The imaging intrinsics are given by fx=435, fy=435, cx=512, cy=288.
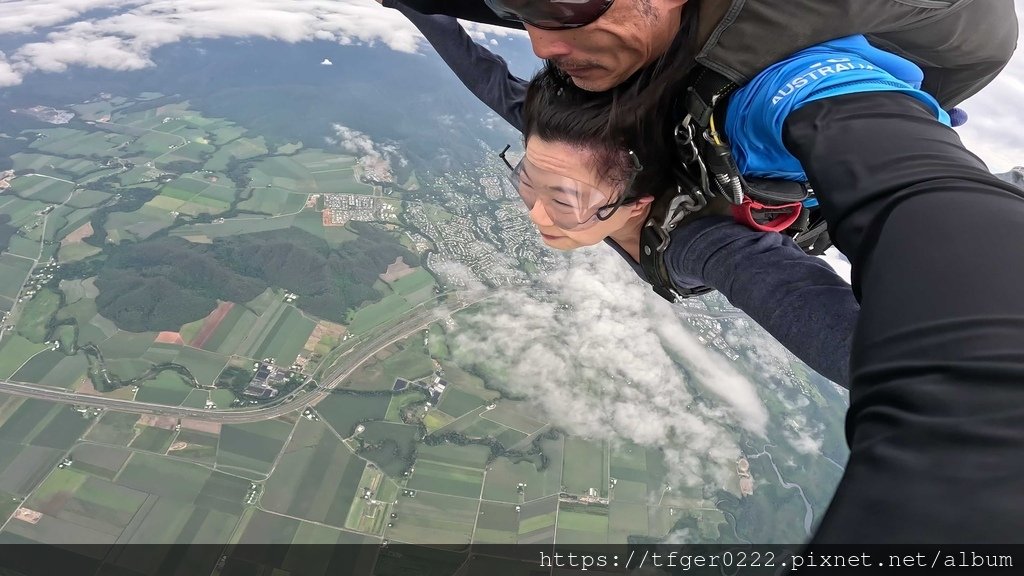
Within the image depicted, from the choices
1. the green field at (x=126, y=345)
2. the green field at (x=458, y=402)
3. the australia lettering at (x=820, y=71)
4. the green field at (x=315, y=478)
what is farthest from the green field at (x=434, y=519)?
the australia lettering at (x=820, y=71)

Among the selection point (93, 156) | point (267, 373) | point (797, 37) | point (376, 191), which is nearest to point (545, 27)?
point (797, 37)

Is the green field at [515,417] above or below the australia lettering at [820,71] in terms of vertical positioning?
below

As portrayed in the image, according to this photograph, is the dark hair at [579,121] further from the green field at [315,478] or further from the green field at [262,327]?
the green field at [262,327]

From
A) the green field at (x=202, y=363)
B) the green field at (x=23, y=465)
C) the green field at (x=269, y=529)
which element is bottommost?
the green field at (x=23, y=465)

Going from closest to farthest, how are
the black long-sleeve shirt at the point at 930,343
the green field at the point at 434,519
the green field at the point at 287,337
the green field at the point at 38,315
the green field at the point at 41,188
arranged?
the black long-sleeve shirt at the point at 930,343 → the green field at the point at 434,519 → the green field at the point at 38,315 → the green field at the point at 287,337 → the green field at the point at 41,188

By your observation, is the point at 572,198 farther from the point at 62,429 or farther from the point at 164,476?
the point at 62,429

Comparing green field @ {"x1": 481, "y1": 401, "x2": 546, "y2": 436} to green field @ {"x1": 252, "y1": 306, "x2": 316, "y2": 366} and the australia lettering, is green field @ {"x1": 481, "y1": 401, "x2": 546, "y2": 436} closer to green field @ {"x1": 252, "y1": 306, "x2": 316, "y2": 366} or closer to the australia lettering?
green field @ {"x1": 252, "y1": 306, "x2": 316, "y2": 366}

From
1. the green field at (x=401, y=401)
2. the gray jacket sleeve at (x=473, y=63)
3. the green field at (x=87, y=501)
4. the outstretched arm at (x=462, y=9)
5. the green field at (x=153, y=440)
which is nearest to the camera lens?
the outstretched arm at (x=462, y=9)

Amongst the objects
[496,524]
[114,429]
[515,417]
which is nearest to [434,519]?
[496,524]
